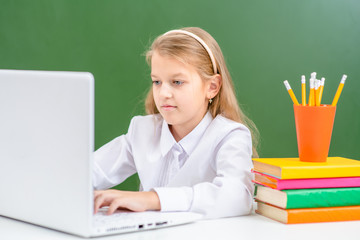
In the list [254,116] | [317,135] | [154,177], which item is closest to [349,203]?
[317,135]

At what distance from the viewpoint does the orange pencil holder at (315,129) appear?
3.94ft

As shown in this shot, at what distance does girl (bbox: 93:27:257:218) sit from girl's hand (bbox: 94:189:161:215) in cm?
9

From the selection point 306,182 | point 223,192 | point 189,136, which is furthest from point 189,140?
point 306,182

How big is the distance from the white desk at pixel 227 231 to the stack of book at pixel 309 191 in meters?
0.02

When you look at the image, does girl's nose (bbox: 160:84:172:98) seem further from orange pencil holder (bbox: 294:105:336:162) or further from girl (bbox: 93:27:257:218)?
orange pencil holder (bbox: 294:105:336:162)

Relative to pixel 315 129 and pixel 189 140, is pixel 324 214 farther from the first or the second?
pixel 189 140

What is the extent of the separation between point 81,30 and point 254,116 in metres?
0.94

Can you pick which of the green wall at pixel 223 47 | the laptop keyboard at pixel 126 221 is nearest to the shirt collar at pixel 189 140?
the laptop keyboard at pixel 126 221

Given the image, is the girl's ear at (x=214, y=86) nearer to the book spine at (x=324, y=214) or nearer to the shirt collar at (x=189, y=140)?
the shirt collar at (x=189, y=140)

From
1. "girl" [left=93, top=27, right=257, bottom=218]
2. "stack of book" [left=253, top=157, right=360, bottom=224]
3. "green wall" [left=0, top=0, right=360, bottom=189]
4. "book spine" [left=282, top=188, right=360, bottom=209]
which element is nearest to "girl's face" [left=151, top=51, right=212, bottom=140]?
"girl" [left=93, top=27, right=257, bottom=218]

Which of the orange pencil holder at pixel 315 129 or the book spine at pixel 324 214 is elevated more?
the orange pencil holder at pixel 315 129

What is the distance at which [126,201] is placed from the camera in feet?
3.54

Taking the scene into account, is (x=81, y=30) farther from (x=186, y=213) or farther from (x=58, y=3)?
(x=186, y=213)

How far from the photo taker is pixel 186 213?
111 centimetres
